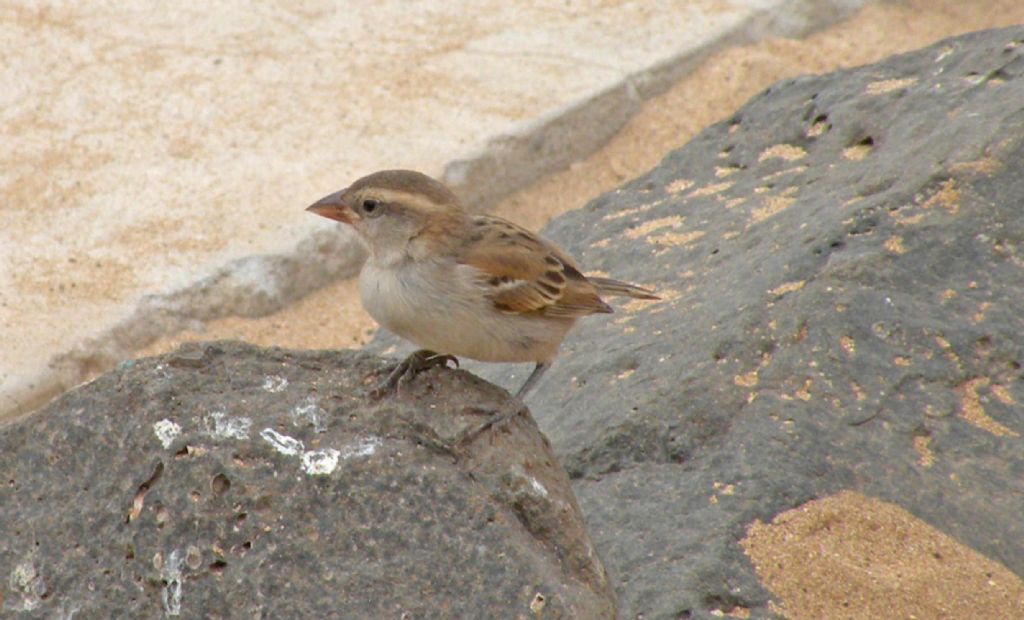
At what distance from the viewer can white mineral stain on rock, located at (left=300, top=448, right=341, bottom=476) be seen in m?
4.04

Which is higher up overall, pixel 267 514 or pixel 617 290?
pixel 267 514

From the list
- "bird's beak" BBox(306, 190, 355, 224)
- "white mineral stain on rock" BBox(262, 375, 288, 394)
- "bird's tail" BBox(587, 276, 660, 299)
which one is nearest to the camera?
"white mineral stain on rock" BBox(262, 375, 288, 394)

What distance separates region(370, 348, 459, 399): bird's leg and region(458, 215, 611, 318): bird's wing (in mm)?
313

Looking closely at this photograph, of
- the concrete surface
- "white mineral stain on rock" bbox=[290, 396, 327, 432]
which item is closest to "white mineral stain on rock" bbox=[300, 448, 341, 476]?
"white mineral stain on rock" bbox=[290, 396, 327, 432]

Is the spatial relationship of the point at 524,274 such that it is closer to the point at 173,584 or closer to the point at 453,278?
the point at 453,278

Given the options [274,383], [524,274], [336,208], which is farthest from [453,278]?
[274,383]

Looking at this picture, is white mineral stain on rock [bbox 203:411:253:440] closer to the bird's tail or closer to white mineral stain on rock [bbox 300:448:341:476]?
white mineral stain on rock [bbox 300:448:341:476]

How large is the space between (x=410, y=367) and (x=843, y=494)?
1722mm

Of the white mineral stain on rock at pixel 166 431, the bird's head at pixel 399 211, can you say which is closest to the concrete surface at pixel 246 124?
the bird's head at pixel 399 211

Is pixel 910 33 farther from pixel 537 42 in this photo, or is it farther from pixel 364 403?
pixel 364 403

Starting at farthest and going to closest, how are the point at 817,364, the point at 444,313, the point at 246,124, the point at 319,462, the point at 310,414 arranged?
1. the point at 246,124
2. the point at 817,364
3. the point at 444,313
4. the point at 310,414
5. the point at 319,462

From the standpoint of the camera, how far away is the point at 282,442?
161 inches

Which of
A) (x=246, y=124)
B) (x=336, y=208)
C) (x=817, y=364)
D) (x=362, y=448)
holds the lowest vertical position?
(x=246, y=124)

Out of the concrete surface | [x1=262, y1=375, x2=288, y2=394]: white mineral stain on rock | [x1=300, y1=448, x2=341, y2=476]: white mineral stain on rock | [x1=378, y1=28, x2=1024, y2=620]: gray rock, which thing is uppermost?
[x1=262, y1=375, x2=288, y2=394]: white mineral stain on rock
